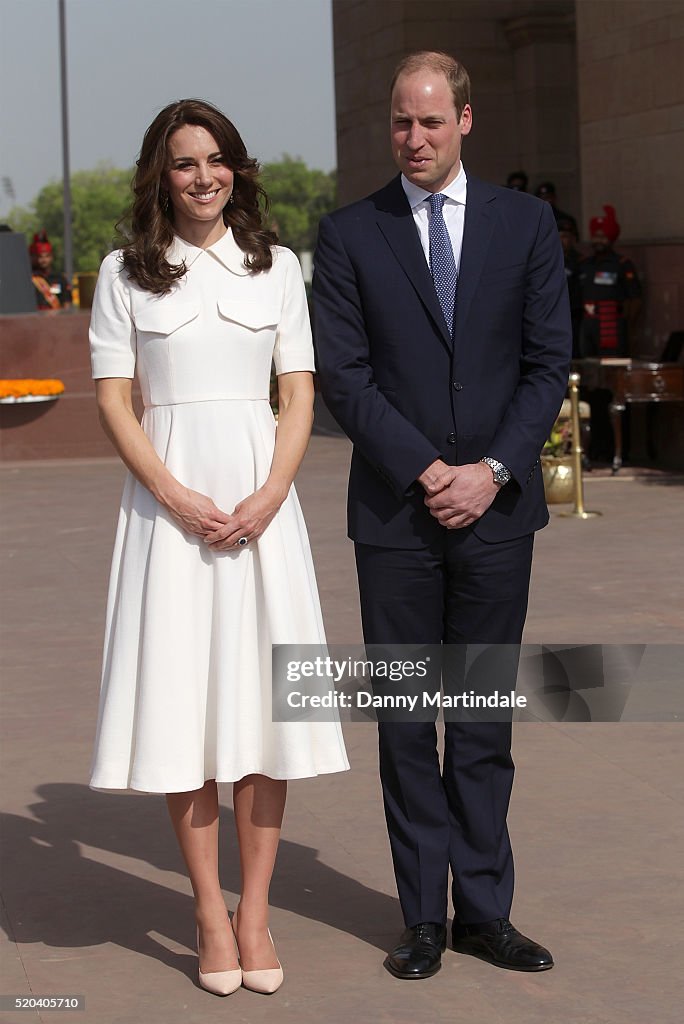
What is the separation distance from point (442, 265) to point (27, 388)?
44.4 feet

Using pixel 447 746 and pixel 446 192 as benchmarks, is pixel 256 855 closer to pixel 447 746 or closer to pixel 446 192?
pixel 447 746

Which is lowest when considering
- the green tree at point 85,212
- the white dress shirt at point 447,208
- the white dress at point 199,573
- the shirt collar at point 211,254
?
the white dress at point 199,573

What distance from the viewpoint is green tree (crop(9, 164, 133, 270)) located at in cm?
16538

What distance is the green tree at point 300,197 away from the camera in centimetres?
17312

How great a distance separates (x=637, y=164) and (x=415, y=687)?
13540 millimetres

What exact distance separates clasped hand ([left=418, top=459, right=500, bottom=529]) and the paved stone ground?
3.82 ft

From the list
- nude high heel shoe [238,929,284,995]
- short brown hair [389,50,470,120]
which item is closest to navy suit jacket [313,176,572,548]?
short brown hair [389,50,470,120]

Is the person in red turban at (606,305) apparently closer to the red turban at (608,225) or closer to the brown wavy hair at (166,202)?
the red turban at (608,225)

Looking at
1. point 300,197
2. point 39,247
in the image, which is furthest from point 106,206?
point 39,247

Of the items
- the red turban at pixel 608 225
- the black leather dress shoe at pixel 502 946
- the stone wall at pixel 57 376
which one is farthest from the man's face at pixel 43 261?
the black leather dress shoe at pixel 502 946

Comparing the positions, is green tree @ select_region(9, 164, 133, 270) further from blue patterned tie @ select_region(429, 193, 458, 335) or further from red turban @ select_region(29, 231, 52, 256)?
blue patterned tie @ select_region(429, 193, 458, 335)

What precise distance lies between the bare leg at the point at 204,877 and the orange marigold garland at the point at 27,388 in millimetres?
13470

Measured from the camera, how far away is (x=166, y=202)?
4191 mm

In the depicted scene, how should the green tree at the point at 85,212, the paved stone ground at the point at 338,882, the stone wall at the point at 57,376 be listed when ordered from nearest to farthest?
the paved stone ground at the point at 338,882, the stone wall at the point at 57,376, the green tree at the point at 85,212
